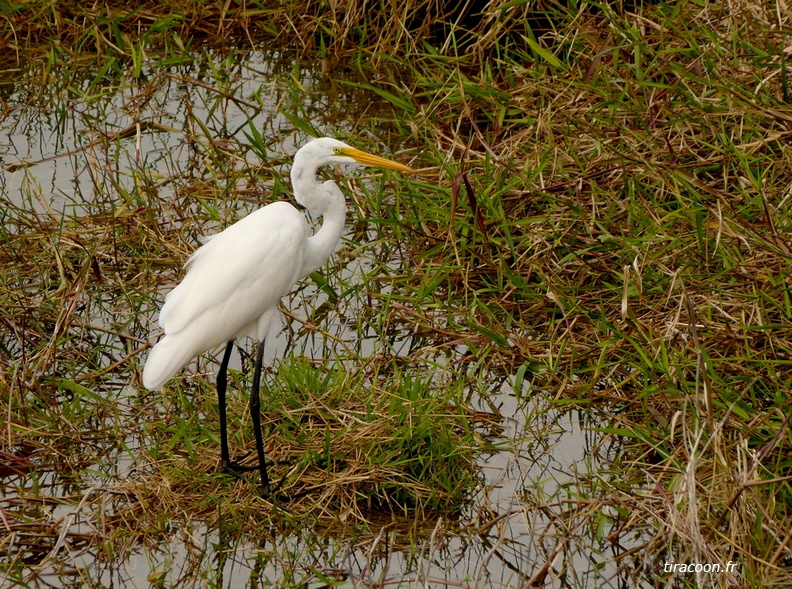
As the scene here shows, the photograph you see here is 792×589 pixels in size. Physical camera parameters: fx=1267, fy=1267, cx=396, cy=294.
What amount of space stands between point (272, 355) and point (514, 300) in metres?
0.95

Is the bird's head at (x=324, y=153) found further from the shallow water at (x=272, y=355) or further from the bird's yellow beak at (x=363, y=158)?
the shallow water at (x=272, y=355)

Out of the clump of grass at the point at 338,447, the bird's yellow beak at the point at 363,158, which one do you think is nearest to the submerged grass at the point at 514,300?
the clump of grass at the point at 338,447

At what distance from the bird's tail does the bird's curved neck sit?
1.85 ft

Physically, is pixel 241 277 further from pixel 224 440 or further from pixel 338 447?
pixel 338 447

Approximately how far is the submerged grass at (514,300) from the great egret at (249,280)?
25cm

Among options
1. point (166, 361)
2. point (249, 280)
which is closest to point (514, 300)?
point (249, 280)

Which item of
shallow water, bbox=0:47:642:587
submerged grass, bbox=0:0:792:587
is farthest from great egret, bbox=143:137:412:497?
shallow water, bbox=0:47:642:587

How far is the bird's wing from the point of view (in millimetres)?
3924

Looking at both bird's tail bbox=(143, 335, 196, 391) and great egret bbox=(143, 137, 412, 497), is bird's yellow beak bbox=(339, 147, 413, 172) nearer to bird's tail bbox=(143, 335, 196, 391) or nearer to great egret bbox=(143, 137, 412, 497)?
great egret bbox=(143, 137, 412, 497)

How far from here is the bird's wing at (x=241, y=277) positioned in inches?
154

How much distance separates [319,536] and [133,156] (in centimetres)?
303

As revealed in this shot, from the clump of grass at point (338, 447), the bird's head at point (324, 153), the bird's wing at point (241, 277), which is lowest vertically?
the clump of grass at point (338, 447)

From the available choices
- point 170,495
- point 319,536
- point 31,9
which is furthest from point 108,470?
point 31,9

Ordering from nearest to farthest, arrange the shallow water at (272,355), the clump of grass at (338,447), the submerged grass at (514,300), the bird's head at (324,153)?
the shallow water at (272,355), the submerged grass at (514,300), the clump of grass at (338,447), the bird's head at (324,153)
